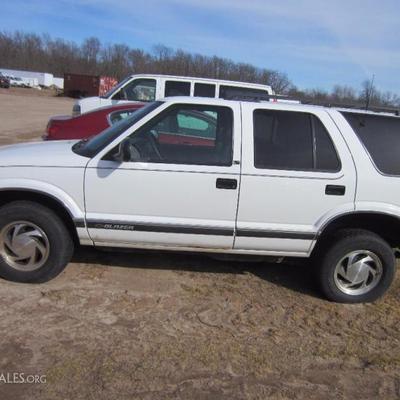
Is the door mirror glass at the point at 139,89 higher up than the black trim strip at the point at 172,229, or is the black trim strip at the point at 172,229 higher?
the door mirror glass at the point at 139,89

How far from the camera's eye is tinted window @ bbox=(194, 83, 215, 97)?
1191cm

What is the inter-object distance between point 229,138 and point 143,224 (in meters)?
1.07

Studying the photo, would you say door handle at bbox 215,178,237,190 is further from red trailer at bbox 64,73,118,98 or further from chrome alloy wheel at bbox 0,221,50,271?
red trailer at bbox 64,73,118,98

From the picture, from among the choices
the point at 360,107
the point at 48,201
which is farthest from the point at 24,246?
the point at 360,107

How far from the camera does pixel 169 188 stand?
175 inches

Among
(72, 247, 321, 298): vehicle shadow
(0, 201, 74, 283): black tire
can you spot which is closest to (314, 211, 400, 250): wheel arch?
(72, 247, 321, 298): vehicle shadow

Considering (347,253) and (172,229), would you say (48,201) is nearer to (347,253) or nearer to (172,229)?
(172,229)

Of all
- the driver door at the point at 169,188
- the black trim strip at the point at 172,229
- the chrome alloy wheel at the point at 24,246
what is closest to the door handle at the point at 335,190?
the black trim strip at the point at 172,229

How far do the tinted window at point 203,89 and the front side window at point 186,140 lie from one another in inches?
292

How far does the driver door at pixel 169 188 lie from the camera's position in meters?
4.43

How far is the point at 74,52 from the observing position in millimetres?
140750

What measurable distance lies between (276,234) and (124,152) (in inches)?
60.1

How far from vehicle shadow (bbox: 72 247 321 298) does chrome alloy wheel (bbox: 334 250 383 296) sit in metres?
0.38

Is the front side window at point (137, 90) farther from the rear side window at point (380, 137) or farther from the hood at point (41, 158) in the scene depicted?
the rear side window at point (380, 137)
